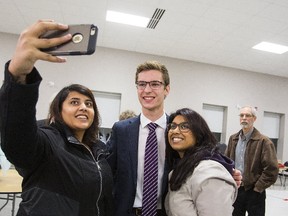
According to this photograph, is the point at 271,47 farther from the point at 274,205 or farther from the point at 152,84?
the point at 152,84

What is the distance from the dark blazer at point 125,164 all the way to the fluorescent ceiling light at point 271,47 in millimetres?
5619

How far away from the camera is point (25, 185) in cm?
114

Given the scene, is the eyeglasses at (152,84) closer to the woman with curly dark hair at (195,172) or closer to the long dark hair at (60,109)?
the woman with curly dark hair at (195,172)

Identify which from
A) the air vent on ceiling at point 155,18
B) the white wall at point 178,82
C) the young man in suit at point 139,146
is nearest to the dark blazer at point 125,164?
the young man in suit at point 139,146

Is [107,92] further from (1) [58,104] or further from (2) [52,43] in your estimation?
(2) [52,43]

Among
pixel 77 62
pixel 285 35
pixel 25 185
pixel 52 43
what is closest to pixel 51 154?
pixel 25 185

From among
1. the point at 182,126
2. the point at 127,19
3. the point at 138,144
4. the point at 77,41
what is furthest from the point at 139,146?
the point at 127,19

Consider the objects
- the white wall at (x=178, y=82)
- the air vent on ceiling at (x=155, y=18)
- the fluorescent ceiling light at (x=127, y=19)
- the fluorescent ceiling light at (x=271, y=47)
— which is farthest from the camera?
the white wall at (x=178, y=82)

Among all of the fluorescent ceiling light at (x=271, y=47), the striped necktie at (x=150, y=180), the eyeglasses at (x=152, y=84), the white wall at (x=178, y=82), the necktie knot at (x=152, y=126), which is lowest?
the striped necktie at (x=150, y=180)

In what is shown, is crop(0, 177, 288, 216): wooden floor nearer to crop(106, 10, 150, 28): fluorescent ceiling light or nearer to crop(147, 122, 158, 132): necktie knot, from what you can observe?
crop(147, 122, 158, 132): necktie knot

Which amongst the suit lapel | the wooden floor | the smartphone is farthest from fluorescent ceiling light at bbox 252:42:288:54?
the smartphone

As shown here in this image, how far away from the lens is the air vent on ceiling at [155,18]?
4938mm

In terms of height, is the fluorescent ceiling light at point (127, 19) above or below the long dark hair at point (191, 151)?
above

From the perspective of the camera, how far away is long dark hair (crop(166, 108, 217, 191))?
1.45 meters
